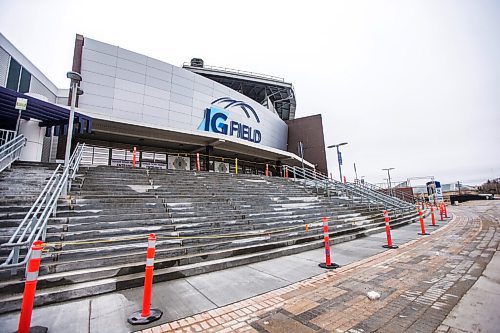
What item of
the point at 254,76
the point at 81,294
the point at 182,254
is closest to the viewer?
the point at 81,294

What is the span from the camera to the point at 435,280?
14.7 feet

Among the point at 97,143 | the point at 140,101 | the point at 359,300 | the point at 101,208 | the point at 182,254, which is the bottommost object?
the point at 359,300

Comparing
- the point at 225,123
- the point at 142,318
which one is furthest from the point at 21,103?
the point at 225,123

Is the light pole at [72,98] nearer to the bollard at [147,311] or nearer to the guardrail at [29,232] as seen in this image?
the guardrail at [29,232]

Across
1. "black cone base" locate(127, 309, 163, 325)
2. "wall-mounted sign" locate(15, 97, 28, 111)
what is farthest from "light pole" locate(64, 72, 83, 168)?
"black cone base" locate(127, 309, 163, 325)

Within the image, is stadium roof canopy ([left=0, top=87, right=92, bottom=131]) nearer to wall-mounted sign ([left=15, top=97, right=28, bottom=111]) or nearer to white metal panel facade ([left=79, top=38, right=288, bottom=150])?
wall-mounted sign ([left=15, top=97, right=28, bottom=111])

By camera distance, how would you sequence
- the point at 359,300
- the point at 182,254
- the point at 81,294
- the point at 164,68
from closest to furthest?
the point at 359,300 → the point at 81,294 → the point at 182,254 → the point at 164,68

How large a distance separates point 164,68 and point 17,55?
32.4ft

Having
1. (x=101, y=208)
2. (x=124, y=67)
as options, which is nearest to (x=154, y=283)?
(x=101, y=208)

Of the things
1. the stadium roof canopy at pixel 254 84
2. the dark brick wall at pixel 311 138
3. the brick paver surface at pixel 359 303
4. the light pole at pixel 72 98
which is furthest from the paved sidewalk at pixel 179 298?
the stadium roof canopy at pixel 254 84

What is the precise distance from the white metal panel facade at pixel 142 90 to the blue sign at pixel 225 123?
44cm

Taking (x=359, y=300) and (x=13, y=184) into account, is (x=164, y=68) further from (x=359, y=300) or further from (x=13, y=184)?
(x=359, y=300)

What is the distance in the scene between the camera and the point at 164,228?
6.72m

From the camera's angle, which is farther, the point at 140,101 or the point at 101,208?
the point at 140,101
